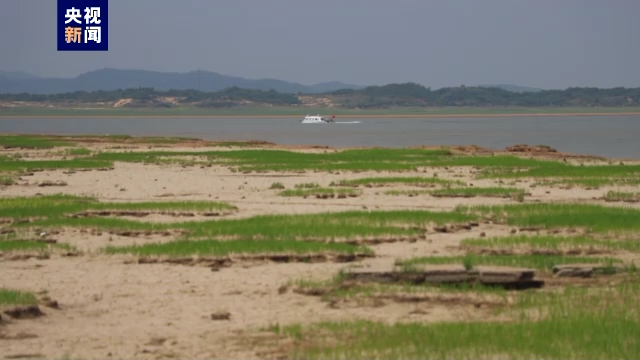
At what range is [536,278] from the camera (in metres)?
12.6

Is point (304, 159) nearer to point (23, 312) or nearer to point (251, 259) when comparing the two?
point (251, 259)

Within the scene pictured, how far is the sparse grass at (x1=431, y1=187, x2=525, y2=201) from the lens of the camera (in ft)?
77.0

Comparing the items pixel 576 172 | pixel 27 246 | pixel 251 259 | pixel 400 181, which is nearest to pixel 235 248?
pixel 251 259

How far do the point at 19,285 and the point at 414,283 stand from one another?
5.16 metres

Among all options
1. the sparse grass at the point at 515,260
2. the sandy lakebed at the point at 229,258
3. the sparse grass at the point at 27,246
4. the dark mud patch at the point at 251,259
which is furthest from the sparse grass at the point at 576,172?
the sparse grass at the point at 27,246

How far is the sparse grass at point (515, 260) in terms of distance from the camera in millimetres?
13648

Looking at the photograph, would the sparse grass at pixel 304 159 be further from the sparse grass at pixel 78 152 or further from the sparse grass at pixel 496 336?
the sparse grass at pixel 496 336

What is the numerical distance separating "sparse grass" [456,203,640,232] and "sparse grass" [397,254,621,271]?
312cm

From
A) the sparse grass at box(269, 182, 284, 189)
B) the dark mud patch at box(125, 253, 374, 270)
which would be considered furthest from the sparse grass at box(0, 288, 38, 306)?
the sparse grass at box(269, 182, 284, 189)

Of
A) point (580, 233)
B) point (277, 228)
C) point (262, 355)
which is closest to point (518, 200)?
point (580, 233)

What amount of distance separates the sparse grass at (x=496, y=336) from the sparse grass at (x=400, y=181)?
15043mm

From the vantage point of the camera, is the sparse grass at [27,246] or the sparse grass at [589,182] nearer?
the sparse grass at [27,246]

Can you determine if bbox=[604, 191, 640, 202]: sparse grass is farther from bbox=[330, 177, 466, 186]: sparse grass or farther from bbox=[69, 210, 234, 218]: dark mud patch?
bbox=[69, 210, 234, 218]: dark mud patch

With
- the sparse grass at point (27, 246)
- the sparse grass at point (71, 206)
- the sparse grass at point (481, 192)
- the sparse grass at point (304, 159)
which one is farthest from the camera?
the sparse grass at point (304, 159)
